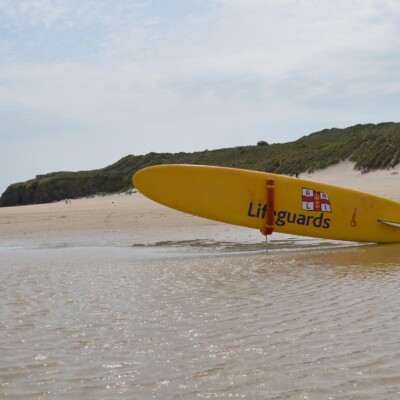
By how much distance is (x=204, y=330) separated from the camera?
351 cm

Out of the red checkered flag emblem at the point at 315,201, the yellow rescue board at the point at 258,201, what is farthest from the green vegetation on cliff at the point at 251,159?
the red checkered flag emblem at the point at 315,201

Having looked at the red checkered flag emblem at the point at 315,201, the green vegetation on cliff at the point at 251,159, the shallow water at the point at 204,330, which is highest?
the green vegetation on cliff at the point at 251,159

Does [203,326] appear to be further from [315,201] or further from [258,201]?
[315,201]

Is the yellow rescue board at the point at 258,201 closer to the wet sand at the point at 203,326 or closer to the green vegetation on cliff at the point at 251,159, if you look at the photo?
the wet sand at the point at 203,326

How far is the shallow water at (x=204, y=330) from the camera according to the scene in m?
Answer: 2.58

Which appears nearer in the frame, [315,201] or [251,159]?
[315,201]

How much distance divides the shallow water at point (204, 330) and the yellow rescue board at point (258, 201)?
7.48 ft

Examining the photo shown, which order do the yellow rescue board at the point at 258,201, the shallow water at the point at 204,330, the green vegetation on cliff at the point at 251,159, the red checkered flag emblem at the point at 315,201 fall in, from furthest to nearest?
the green vegetation on cliff at the point at 251,159, the red checkered flag emblem at the point at 315,201, the yellow rescue board at the point at 258,201, the shallow water at the point at 204,330

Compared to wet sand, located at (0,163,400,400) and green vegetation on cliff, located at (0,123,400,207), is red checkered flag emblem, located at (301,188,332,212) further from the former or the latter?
green vegetation on cliff, located at (0,123,400,207)

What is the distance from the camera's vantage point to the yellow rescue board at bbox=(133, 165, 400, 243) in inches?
350

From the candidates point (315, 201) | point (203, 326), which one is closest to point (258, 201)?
point (315, 201)

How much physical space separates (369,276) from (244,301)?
4.99 feet

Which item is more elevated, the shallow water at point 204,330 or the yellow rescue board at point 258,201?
the yellow rescue board at point 258,201

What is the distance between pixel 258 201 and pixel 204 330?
18.2ft
